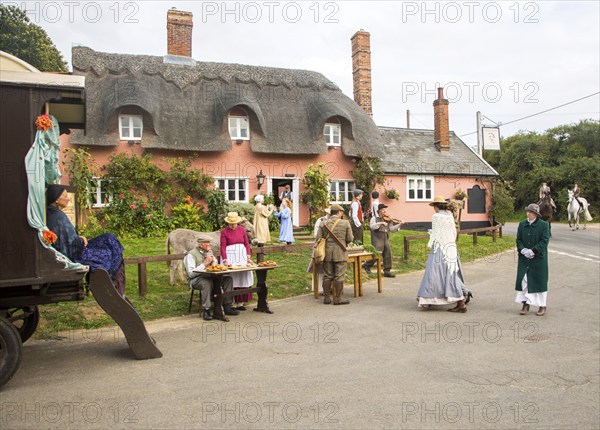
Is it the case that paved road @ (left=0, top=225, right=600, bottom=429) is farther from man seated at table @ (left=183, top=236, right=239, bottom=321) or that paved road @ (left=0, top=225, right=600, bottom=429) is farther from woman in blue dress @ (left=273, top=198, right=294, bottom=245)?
woman in blue dress @ (left=273, top=198, right=294, bottom=245)

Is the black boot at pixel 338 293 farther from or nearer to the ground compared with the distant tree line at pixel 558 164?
nearer to the ground

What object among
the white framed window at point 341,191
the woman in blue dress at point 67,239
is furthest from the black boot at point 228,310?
the white framed window at point 341,191

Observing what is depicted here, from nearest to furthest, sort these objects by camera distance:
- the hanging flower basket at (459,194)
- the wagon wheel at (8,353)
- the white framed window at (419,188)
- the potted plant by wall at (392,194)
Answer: the wagon wheel at (8,353), the potted plant by wall at (392,194), the white framed window at (419,188), the hanging flower basket at (459,194)

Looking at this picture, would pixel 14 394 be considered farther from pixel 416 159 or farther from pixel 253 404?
pixel 416 159

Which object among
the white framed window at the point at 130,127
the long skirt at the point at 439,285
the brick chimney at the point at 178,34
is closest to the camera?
the long skirt at the point at 439,285

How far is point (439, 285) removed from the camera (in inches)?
387

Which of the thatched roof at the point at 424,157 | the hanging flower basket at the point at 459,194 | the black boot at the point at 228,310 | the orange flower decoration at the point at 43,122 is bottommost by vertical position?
the black boot at the point at 228,310

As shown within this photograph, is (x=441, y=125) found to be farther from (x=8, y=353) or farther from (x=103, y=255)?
(x=8, y=353)

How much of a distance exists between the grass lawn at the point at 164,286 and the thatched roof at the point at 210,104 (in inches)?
199

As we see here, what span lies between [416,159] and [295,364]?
72.4 feet

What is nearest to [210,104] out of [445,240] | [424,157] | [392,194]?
[392,194]

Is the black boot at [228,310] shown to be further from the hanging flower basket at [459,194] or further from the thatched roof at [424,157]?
the hanging flower basket at [459,194]

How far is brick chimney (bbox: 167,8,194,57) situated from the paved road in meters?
18.3

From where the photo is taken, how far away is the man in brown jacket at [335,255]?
34.1 ft
